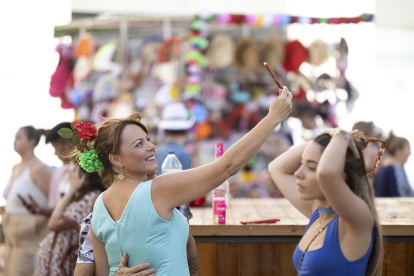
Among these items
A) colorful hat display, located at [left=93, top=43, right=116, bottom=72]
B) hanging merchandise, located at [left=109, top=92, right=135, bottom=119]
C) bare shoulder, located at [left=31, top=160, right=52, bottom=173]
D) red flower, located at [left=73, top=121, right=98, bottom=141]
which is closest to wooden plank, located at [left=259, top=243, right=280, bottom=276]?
red flower, located at [left=73, top=121, right=98, bottom=141]

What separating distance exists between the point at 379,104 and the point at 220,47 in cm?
200

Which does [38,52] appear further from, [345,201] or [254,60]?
[345,201]

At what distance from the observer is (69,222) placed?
2.62 m

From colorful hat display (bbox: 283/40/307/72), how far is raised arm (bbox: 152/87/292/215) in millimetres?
3262

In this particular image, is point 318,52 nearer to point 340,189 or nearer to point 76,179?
point 76,179

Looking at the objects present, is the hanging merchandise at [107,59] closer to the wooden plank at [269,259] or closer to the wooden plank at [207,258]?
the wooden plank at [207,258]

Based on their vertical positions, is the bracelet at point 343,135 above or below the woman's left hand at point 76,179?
above

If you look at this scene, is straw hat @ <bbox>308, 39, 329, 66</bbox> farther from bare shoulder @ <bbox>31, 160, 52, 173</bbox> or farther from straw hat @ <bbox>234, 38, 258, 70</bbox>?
bare shoulder @ <bbox>31, 160, 52, 173</bbox>

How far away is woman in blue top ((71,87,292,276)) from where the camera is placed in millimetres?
1496

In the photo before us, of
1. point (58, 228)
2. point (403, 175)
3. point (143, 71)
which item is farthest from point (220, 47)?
point (58, 228)

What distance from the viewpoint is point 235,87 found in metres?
4.80

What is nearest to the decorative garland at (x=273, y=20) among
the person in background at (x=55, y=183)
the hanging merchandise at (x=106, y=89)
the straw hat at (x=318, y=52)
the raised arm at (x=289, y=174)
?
the straw hat at (x=318, y=52)

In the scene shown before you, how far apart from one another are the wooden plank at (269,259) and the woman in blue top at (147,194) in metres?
0.93

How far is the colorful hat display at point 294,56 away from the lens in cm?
465
